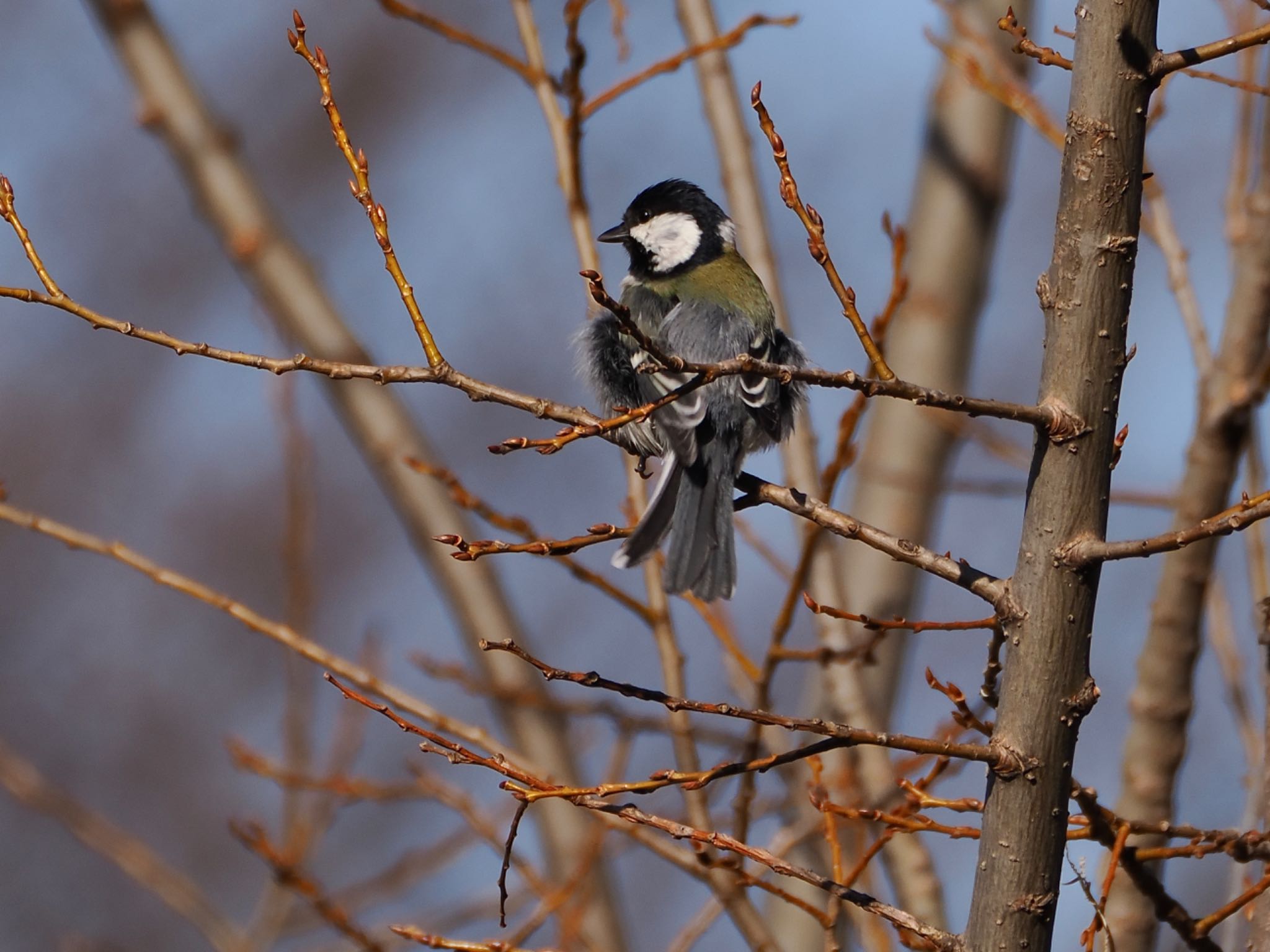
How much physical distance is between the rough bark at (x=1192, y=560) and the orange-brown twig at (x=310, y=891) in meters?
1.76

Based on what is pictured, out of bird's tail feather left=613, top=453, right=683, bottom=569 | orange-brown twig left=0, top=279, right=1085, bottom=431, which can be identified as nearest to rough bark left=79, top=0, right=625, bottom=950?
bird's tail feather left=613, top=453, right=683, bottom=569

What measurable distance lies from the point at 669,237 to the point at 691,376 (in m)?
1.13

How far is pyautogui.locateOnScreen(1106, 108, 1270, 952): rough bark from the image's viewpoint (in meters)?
3.09

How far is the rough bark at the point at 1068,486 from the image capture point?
177 cm

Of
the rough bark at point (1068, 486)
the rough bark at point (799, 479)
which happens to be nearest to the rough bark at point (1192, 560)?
the rough bark at point (799, 479)

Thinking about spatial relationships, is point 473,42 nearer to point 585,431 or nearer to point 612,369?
point 612,369

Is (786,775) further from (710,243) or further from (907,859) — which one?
(710,243)

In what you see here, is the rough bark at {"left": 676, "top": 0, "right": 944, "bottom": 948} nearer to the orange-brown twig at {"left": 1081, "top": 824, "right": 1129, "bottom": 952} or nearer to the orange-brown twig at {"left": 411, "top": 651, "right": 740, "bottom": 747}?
the orange-brown twig at {"left": 411, "top": 651, "right": 740, "bottom": 747}

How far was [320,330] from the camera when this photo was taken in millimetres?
4422

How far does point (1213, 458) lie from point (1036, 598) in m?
1.68

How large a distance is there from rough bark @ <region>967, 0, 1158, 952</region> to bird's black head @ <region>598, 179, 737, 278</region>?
96.1 inches

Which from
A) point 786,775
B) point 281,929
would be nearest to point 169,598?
point 281,929

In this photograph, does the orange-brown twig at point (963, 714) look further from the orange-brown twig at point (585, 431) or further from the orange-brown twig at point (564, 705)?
the orange-brown twig at point (564, 705)

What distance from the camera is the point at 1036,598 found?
180cm
